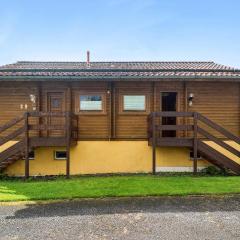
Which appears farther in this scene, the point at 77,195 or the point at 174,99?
the point at 174,99

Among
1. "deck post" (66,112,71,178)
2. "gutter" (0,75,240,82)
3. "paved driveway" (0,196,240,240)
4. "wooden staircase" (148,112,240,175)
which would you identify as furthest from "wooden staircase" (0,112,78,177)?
"paved driveway" (0,196,240,240)

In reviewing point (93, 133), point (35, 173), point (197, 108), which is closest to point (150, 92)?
point (197, 108)

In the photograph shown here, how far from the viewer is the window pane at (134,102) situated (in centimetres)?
1378

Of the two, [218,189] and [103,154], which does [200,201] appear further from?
[103,154]

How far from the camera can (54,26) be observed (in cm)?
2667

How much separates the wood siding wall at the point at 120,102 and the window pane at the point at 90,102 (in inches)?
8.6

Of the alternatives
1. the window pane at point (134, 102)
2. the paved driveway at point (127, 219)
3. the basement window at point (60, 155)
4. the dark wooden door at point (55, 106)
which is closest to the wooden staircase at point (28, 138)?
the basement window at point (60, 155)

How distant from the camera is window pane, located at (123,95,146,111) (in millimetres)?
13781

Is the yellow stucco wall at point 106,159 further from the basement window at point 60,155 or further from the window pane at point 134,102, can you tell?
the window pane at point 134,102

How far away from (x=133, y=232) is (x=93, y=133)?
7.95 meters

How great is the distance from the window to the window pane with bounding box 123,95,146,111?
1.08 m

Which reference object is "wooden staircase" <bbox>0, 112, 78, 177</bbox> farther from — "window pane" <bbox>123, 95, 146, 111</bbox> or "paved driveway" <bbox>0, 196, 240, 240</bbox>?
"paved driveway" <bbox>0, 196, 240, 240</bbox>

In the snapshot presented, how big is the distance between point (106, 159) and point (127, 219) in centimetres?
660

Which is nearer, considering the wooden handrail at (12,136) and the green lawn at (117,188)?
the green lawn at (117,188)
